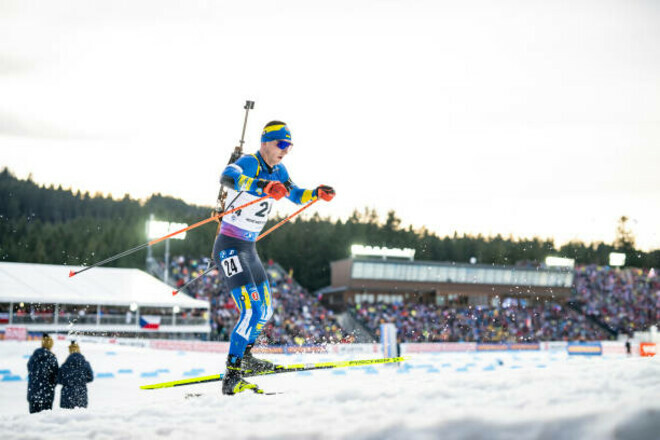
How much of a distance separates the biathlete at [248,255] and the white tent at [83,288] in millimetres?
22439

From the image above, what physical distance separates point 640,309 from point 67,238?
5250 cm

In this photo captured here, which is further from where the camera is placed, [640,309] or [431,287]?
[431,287]

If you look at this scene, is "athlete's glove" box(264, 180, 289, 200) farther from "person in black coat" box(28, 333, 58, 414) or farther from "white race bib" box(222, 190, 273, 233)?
"person in black coat" box(28, 333, 58, 414)

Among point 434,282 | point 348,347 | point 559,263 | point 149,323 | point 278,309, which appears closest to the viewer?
point 348,347

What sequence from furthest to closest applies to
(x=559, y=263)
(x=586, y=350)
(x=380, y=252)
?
1. (x=559, y=263)
2. (x=380, y=252)
3. (x=586, y=350)

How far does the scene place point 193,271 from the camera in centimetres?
4322

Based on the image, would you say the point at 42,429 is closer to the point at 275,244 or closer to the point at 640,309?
the point at 640,309

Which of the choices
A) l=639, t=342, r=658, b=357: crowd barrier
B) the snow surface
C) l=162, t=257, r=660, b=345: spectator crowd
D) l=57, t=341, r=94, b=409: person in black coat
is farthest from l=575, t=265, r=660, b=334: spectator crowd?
the snow surface

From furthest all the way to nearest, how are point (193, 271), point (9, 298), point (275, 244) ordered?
point (275, 244)
point (193, 271)
point (9, 298)

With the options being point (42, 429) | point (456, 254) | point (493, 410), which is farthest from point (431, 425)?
point (456, 254)

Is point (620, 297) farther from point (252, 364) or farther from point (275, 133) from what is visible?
point (275, 133)

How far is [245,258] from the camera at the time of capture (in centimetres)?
568

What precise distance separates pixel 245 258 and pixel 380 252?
48426 millimetres

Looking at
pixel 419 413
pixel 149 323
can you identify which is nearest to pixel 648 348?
pixel 149 323
